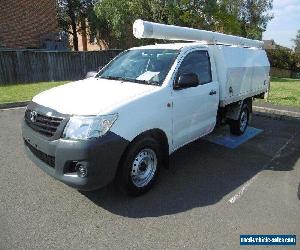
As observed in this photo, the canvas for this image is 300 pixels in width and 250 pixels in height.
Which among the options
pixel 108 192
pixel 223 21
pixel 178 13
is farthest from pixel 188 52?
pixel 223 21

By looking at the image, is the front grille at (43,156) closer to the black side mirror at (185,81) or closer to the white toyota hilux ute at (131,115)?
the white toyota hilux ute at (131,115)

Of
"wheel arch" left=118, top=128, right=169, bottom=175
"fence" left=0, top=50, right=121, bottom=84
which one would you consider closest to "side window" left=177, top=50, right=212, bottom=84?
"wheel arch" left=118, top=128, right=169, bottom=175

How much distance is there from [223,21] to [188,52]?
2092 cm

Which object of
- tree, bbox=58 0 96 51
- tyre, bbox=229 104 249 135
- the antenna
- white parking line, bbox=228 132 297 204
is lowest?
white parking line, bbox=228 132 297 204

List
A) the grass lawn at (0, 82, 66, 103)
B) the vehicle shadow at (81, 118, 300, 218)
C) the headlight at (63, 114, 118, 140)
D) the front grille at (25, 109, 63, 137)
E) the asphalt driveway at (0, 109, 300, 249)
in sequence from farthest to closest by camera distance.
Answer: the grass lawn at (0, 82, 66, 103), the vehicle shadow at (81, 118, 300, 218), the front grille at (25, 109, 63, 137), the headlight at (63, 114, 118, 140), the asphalt driveway at (0, 109, 300, 249)

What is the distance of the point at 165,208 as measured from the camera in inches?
169

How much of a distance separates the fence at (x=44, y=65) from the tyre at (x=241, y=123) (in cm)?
1340

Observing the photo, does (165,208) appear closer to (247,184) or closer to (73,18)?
(247,184)

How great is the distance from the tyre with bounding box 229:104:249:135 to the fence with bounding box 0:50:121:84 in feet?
44.0

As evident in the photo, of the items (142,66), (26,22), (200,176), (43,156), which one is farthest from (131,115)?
(26,22)

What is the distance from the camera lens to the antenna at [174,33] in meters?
5.10

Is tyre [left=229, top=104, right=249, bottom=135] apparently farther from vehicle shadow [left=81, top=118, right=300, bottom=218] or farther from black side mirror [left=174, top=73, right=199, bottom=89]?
black side mirror [left=174, top=73, right=199, bottom=89]

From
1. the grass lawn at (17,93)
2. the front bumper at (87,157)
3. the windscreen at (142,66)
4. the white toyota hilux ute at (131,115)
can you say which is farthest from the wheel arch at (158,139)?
the grass lawn at (17,93)

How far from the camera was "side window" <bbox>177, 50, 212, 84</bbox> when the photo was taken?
5.28m
